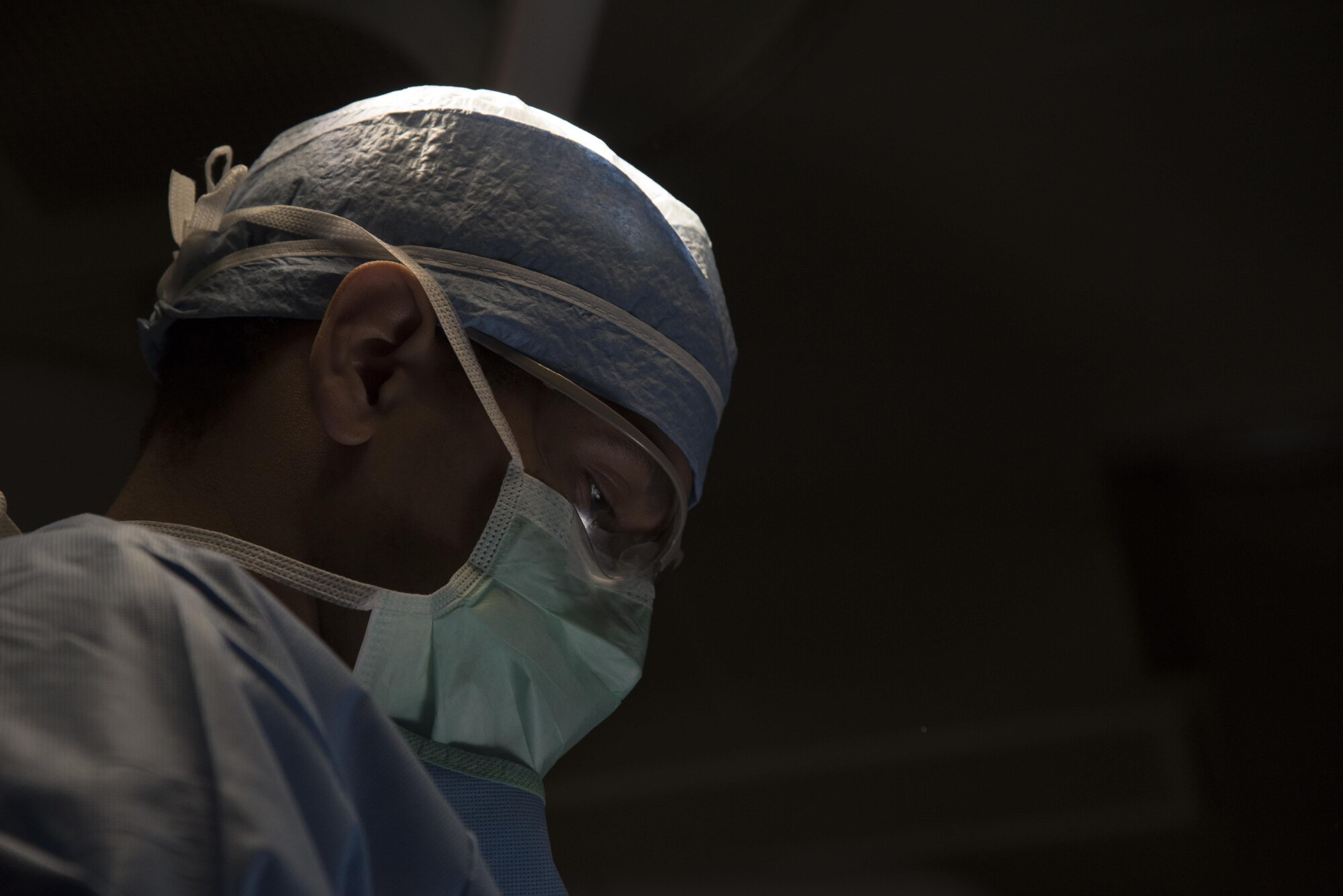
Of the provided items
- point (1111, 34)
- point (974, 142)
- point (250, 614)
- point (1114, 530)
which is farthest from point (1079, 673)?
point (250, 614)

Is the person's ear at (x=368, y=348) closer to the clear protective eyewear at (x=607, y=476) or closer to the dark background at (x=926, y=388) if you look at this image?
the clear protective eyewear at (x=607, y=476)

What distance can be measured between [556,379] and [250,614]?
14.6 inches

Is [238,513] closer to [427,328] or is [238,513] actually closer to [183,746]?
[427,328]

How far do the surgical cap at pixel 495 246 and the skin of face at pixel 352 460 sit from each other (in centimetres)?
4

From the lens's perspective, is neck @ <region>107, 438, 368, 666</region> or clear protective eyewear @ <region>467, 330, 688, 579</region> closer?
neck @ <region>107, 438, 368, 666</region>

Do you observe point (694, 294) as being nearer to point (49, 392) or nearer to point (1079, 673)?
point (1079, 673)

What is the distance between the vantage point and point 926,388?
57.4 inches

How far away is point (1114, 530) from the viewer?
4.52 feet

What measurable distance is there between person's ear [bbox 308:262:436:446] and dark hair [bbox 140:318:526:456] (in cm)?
2

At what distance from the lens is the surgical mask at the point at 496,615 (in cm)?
79

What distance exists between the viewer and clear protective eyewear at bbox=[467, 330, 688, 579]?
0.88 metres

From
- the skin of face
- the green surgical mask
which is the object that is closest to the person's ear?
the skin of face

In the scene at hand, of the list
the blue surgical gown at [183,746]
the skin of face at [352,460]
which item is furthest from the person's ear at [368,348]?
the blue surgical gown at [183,746]

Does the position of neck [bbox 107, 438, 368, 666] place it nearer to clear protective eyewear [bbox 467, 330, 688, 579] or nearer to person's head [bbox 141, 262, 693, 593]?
person's head [bbox 141, 262, 693, 593]
